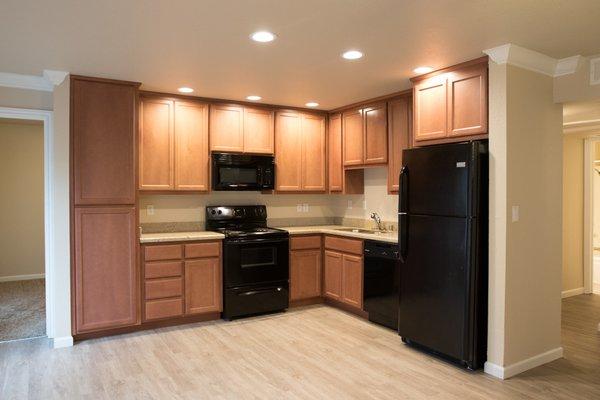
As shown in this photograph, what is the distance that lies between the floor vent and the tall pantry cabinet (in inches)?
151

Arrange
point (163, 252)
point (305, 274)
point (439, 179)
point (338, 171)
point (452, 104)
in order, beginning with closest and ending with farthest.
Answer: point (439, 179) < point (452, 104) < point (163, 252) < point (305, 274) < point (338, 171)

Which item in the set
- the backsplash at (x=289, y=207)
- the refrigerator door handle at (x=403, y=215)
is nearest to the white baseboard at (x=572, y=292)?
the backsplash at (x=289, y=207)

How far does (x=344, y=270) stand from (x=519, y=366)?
6.48 ft

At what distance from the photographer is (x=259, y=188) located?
506 cm

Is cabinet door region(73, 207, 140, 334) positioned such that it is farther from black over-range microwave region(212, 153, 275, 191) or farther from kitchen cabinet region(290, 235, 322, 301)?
kitchen cabinet region(290, 235, 322, 301)

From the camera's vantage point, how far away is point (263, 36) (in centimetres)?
284

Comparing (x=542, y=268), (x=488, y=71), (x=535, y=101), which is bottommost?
(x=542, y=268)

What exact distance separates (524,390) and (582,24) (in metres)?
2.39

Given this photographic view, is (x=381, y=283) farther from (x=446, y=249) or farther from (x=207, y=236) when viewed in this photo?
(x=207, y=236)

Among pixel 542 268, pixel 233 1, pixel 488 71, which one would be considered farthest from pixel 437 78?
pixel 233 1

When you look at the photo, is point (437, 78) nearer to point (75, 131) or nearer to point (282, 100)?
point (282, 100)

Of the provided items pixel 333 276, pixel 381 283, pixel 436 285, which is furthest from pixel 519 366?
pixel 333 276

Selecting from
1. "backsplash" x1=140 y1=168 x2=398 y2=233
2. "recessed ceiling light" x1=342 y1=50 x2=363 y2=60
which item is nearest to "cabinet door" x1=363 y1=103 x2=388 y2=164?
"backsplash" x1=140 y1=168 x2=398 y2=233

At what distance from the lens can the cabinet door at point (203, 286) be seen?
14.2ft
